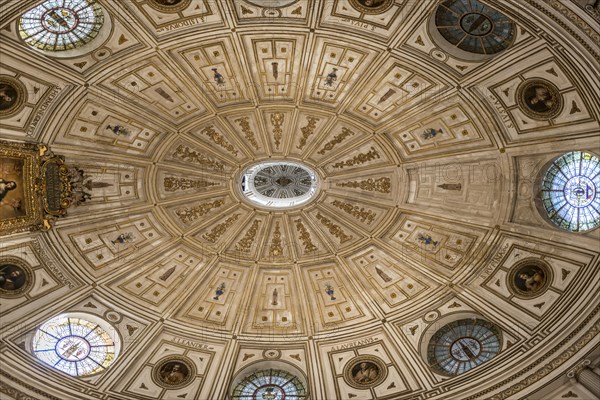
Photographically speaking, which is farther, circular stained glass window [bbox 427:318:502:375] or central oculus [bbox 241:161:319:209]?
central oculus [bbox 241:161:319:209]

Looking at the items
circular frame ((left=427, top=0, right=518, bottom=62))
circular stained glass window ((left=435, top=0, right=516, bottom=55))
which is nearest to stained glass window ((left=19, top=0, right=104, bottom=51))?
circular frame ((left=427, top=0, right=518, bottom=62))

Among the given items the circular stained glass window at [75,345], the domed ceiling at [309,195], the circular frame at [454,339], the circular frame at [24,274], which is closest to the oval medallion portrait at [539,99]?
the domed ceiling at [309,195]

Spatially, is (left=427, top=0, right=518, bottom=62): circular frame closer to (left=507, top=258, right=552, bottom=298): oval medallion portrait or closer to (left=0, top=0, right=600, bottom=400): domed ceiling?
(left=0, top=0, right=600, bottom=400): domed ceiling

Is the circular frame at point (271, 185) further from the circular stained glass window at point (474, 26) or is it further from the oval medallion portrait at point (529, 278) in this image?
the circular stained glass window at point (474, 26)

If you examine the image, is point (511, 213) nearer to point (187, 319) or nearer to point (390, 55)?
point (390, 55)

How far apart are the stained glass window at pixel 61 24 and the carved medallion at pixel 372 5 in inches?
348

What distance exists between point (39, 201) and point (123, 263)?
4902mm

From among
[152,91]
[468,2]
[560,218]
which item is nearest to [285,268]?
[152,91]

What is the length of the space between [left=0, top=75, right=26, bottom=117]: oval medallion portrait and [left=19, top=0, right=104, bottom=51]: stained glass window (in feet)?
5.15

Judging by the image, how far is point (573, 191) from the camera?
84.4 ft

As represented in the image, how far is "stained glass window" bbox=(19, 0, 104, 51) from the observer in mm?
23219

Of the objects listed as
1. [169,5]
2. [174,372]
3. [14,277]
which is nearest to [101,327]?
[174,372]

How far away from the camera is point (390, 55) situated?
25656mm

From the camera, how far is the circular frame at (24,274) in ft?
83.8
